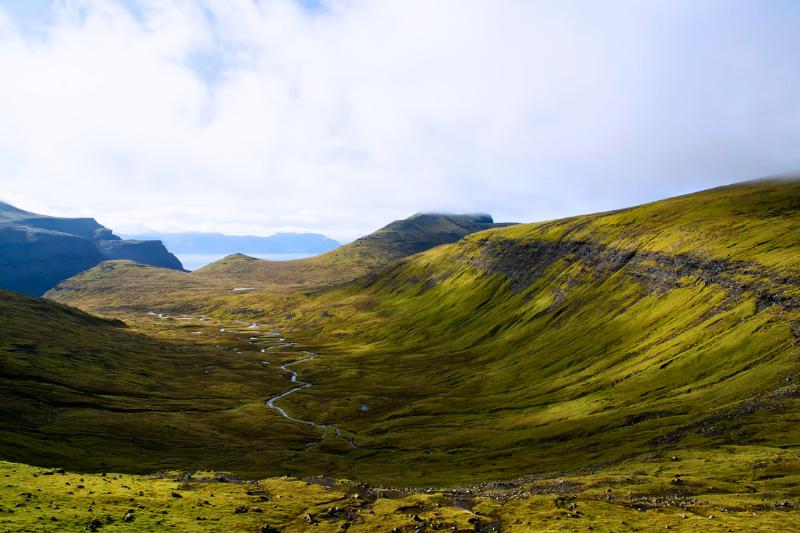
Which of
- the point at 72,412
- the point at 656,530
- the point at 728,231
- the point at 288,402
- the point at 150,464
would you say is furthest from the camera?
the point at 728,231

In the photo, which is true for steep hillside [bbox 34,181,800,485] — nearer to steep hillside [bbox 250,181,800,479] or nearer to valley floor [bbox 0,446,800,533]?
steep hillside [bbox 250,181,800,479]

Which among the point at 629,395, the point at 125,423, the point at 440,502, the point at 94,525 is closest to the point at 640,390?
the point at 629,395

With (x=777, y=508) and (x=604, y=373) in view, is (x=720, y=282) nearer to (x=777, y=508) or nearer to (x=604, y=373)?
(x=604, y=373)

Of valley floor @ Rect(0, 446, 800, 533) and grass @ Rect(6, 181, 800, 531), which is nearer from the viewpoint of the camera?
valley floor @ Rect(0, 446, 800, 533)

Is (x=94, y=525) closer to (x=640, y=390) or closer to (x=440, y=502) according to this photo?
(x=440, y=502)

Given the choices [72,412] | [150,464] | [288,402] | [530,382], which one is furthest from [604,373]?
[72,412]

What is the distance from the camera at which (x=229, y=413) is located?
162m

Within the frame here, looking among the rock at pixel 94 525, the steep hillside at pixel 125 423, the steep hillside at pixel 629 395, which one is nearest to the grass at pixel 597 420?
the steep hillside at pixel 629 395

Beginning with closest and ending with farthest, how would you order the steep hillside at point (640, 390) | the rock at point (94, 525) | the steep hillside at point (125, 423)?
the rock at point (94, 525) < the steep hillside at point (640, 390) < the steep hillside at point (125, 423)

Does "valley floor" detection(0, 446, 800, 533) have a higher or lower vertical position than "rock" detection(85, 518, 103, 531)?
lower

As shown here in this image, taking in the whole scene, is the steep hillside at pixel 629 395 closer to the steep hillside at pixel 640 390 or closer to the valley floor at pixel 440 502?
the steep hillside at pixel 640 390

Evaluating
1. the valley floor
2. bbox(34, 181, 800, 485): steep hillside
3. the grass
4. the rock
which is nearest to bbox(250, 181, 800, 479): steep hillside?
bbox(34, 181, 800, 485): steep hillside

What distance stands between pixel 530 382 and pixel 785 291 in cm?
7935

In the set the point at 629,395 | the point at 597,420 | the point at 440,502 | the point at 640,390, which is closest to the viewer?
the point at 440,502
